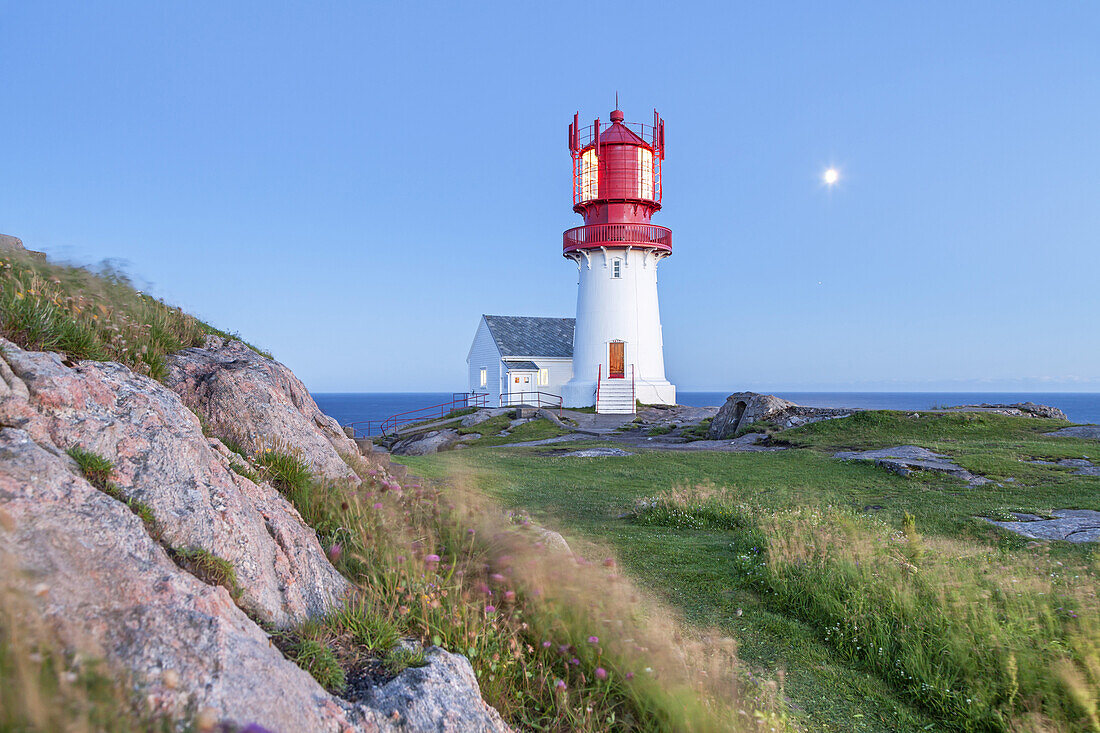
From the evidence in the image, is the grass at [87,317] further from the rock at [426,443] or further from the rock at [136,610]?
the rock at [426,443]

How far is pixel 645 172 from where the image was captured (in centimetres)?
3797

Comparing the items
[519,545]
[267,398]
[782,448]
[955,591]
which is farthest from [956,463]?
[267,398]

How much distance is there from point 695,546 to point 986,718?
4.38 meters

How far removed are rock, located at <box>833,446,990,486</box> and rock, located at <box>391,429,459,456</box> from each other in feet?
55.3

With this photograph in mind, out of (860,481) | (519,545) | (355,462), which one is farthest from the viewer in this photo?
(860,481)

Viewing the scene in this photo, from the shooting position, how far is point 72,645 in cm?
239

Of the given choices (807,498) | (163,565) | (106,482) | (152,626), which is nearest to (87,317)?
(106,482)

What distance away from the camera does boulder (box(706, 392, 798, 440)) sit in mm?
25109

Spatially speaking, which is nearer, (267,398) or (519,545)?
(519,545)

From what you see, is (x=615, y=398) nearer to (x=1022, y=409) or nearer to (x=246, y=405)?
(x=1022, y=409)

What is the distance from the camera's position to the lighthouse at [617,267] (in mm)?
37531

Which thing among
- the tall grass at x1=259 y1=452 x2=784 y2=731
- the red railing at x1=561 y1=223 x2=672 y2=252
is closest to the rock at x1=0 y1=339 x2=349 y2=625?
the tall grass at x1=259 y1=452 x2=784 y2=731

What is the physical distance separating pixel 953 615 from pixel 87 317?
8.16 metres

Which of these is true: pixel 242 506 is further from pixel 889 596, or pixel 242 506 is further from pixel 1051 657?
pixel 1051 657
